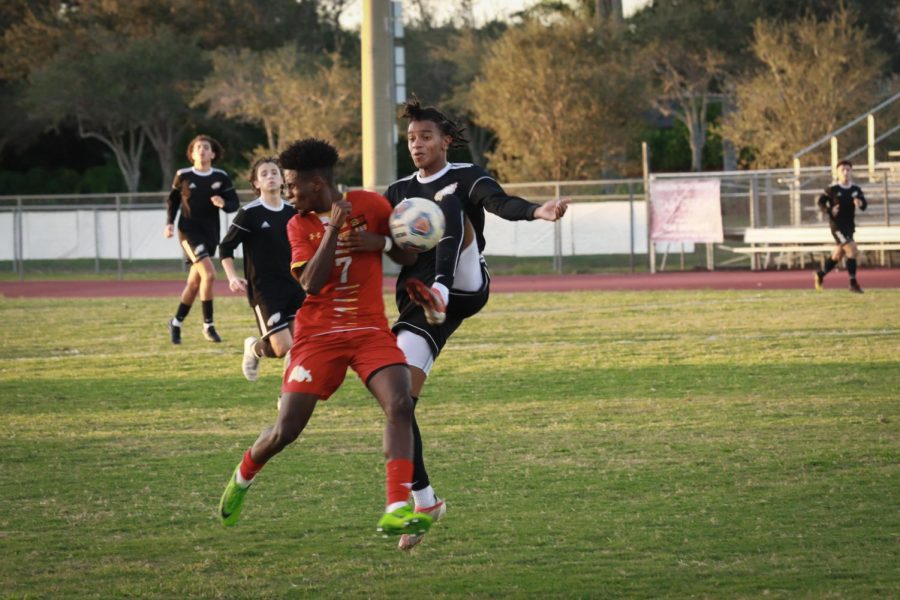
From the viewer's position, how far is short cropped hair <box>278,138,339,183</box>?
6.15m

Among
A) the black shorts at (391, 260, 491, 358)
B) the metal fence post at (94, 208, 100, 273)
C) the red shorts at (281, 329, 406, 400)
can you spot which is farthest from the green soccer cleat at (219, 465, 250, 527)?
the metal fence post at (94, 208, 100, 273)

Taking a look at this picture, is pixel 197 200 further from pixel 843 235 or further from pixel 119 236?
pixel 119 236

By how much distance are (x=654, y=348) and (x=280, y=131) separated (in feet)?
120

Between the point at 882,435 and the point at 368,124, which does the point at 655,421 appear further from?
the point at 368,124

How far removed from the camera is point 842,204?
20.5 m

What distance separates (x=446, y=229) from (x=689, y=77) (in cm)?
5077

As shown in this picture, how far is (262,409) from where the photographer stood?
10539mm

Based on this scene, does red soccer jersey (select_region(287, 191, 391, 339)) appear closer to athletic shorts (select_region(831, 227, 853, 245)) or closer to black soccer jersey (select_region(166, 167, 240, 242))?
black soccer jersey (select_region(166, 167, 240, 242))

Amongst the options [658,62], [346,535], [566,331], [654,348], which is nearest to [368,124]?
[566,331]

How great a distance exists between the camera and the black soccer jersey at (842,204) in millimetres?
20469

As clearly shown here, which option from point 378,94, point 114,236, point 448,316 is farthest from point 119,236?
point 448,316

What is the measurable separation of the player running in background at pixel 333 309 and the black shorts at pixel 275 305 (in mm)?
4444

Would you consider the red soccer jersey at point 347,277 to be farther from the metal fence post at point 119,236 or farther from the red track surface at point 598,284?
the metal fence post at point 119,236

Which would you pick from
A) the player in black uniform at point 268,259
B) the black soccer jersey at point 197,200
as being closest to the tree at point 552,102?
the black soccer jersey at point 197,200
